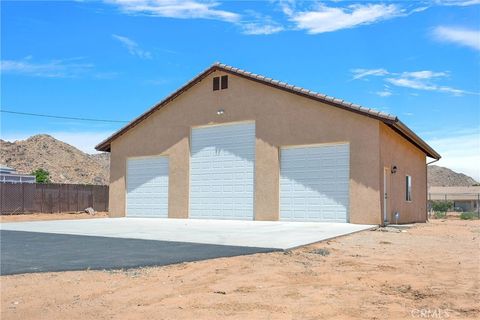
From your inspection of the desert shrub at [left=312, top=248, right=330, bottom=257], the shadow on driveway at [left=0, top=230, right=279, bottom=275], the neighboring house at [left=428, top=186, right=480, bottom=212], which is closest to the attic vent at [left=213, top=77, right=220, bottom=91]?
the shadow on driveway at [left=0, top=230, right=279, bottom=275]

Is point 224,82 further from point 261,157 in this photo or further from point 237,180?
point 237,180

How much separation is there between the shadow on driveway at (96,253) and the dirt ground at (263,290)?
511mm

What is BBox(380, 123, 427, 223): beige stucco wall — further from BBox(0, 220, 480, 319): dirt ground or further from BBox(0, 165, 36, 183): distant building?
BBox(0, 165, 36, 183): distant building

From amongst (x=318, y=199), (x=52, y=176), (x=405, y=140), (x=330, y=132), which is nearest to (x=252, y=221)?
(x=318, y=199)

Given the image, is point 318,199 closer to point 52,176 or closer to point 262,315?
point 262,315

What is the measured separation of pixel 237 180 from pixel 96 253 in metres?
11.5

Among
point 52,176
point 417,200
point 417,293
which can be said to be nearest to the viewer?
point 417,293

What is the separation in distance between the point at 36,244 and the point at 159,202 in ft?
38.6

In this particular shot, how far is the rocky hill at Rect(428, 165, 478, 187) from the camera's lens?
104438mm

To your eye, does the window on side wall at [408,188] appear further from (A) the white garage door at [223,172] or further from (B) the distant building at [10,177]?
(B) the distant building at [10,177]

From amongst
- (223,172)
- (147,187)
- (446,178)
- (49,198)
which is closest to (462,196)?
(446,178)

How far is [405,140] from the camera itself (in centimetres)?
2166

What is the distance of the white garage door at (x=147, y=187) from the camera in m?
23.3

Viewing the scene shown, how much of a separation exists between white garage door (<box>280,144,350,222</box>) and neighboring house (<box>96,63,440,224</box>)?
0.04m
